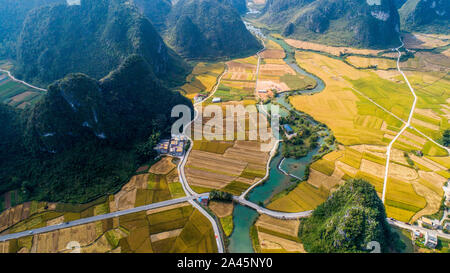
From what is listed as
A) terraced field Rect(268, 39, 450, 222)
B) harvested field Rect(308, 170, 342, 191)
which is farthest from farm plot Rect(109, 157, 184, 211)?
harvested field Rect(308, 170, 342, 191)

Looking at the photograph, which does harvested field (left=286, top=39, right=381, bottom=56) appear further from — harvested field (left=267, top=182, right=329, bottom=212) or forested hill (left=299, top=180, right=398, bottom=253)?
forested hill (left=299, top=180, right=398, bottom=253)

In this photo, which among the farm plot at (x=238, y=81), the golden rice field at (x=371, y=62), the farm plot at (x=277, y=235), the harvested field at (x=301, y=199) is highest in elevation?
the golden rice field at (x=371, y=62)

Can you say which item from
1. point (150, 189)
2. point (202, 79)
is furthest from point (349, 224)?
point (202, 79)

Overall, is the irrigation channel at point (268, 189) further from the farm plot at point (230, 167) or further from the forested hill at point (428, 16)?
the forested hill at point (428, 16)

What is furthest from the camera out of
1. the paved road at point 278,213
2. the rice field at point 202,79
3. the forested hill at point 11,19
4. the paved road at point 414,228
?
the forested hill at point 11,19

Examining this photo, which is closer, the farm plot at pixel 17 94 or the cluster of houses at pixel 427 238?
the cluster of houses at pixel 427 238

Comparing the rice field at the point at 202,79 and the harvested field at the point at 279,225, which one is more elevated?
the rice field at the point at 202,79

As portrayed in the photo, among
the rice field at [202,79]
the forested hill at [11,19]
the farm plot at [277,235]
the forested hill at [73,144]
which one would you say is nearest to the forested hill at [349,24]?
the rice field at [202,79]

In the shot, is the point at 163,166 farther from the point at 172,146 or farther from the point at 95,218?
the point at 95,218

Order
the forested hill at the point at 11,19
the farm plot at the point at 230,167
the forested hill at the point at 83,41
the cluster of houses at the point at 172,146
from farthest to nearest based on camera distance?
1. the forested hill at the point at 11,19
2. the forested hill at the point at 83,41
3. the cluster of houses at the point at 172,146
4. the farm plot at the point at 230,167
